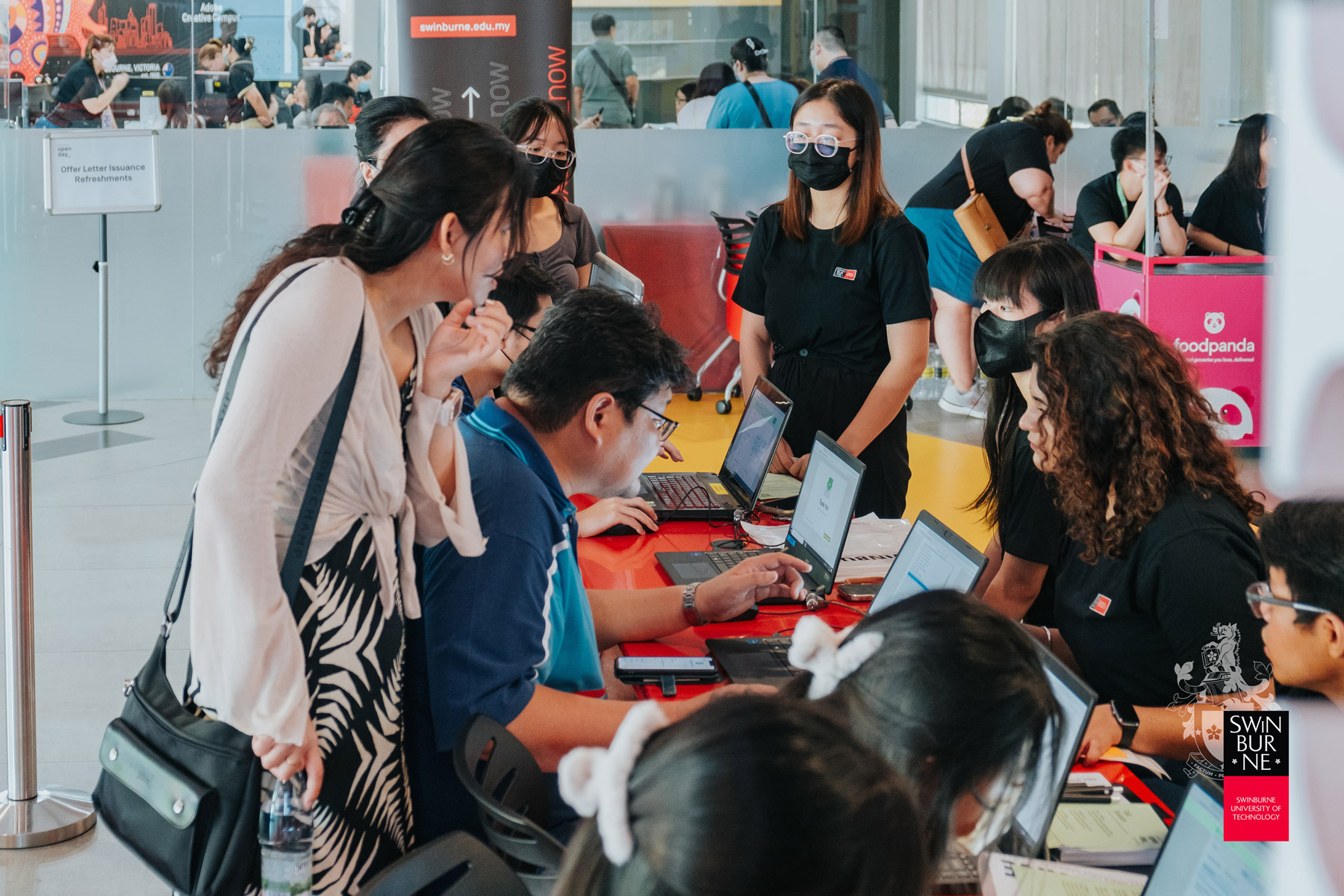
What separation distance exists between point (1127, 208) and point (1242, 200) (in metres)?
0.56

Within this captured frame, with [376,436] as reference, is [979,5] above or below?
above

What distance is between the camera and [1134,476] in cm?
211

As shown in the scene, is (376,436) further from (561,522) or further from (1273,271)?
(1273,271)

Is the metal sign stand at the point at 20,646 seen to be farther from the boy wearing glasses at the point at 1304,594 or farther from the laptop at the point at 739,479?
the boy wearing glasses at the point at 1304,594

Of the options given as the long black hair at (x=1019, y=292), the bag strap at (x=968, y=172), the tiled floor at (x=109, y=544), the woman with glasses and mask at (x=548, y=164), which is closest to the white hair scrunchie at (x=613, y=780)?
the long black hair at (x=1019, y=292)

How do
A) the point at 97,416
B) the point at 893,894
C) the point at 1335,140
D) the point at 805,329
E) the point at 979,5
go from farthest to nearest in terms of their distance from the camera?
the point at 979,5 < the point at 97,416 < the point at 805,329 < the point at 893,894 < the point at 1335,140

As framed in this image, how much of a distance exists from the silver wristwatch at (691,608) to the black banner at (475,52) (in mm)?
2894

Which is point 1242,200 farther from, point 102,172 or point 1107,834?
point 102,172

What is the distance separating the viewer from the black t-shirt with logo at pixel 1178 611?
198cm

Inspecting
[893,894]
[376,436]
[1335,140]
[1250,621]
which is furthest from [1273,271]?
[1250,621]

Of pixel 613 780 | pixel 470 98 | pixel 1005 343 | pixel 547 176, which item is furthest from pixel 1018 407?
pixel 470 98

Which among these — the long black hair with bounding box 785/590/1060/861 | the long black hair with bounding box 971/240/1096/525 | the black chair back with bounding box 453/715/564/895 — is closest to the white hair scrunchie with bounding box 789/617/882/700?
the long black hair with bounding box 785/590/1060/861

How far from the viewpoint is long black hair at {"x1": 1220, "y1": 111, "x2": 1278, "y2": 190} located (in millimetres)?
6438

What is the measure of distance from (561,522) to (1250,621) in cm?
109
